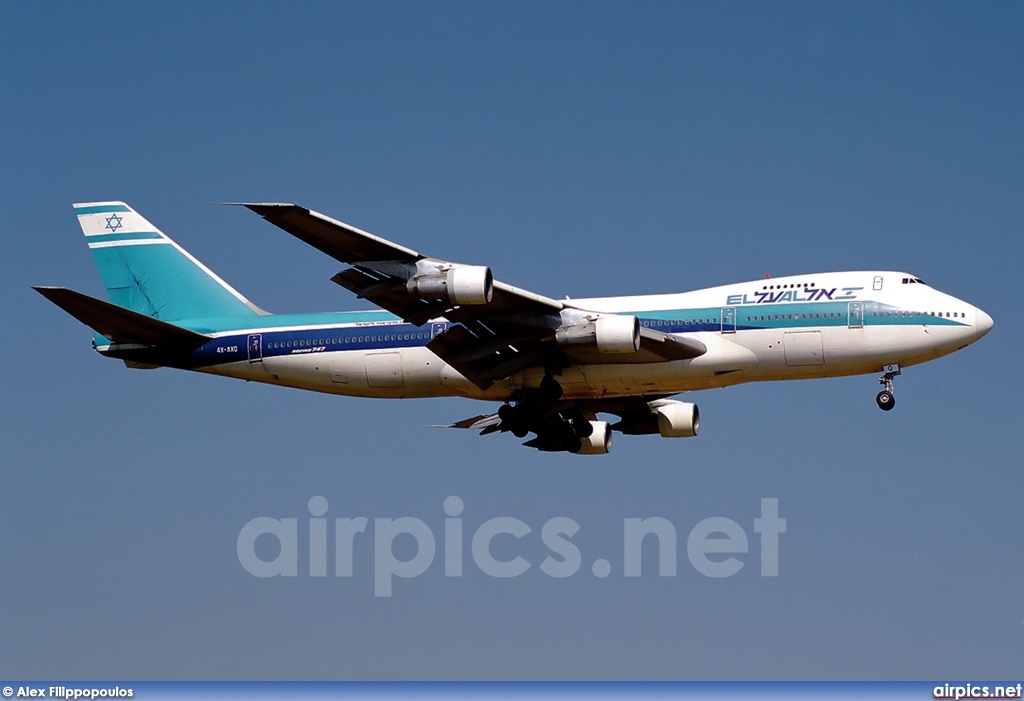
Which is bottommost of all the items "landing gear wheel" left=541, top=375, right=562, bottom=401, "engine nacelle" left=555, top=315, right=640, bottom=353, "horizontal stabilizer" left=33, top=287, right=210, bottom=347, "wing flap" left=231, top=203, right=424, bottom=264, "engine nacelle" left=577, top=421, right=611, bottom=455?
"engine nacelle" left=577, top=421, right=611, bottom=455

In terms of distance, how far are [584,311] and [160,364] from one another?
14.2 metres

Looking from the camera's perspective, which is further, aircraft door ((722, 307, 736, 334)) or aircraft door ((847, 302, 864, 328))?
aircraft door ((722, 307, 736, 334))

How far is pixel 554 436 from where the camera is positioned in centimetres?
4734

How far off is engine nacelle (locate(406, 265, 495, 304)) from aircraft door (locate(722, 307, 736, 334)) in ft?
23.9

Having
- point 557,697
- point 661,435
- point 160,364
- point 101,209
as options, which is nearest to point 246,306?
point 160,364

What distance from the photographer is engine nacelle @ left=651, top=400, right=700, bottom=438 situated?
48.7 meters

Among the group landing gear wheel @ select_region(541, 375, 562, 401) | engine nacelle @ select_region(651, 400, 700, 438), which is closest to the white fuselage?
landing gear wheel @ select_region(541, 375, 562, 401)

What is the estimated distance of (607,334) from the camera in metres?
40.2

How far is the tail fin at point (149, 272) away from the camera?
1900 inches

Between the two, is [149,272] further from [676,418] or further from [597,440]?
[676,418]

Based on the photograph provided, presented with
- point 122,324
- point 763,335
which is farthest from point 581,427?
point 122,324

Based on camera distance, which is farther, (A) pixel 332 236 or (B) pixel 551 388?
(B) pixel 551 388

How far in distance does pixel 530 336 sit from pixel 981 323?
12.8 meters

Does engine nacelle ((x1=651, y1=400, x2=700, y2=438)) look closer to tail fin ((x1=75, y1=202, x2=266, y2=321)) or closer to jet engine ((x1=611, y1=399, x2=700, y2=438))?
jet engine ((x1=611, y1=399, x2=700, y2=438))
